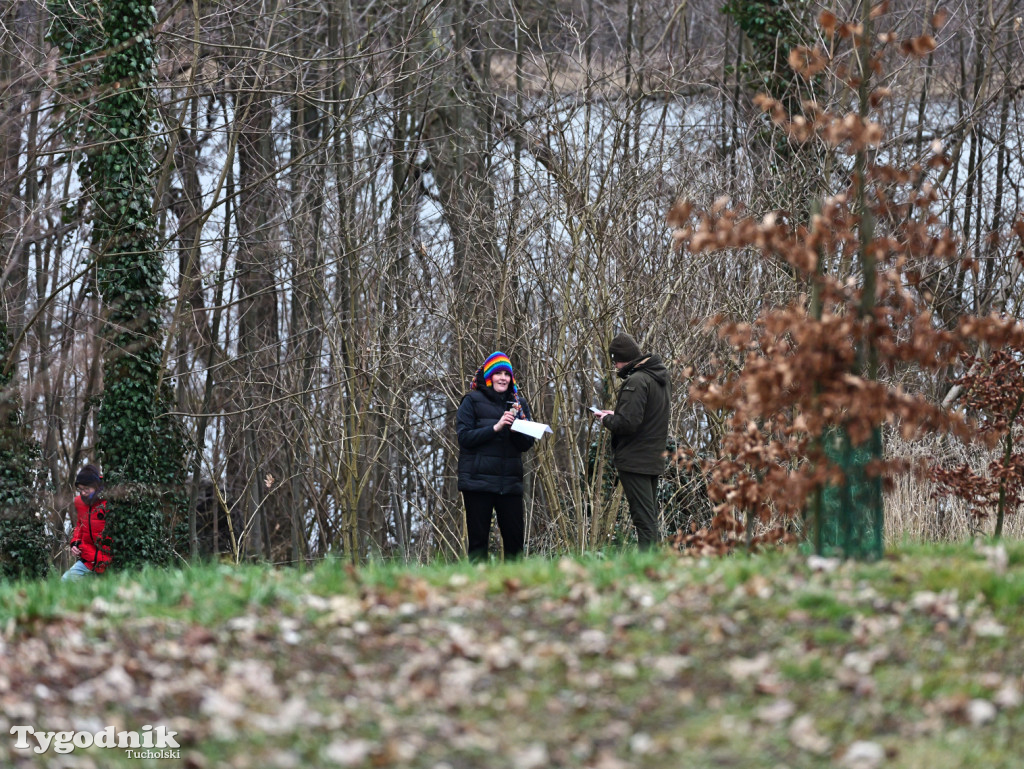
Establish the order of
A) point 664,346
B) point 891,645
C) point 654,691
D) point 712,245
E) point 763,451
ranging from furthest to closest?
point 664,346, point 763,451, point 712,245, point 891,645, point 654,691

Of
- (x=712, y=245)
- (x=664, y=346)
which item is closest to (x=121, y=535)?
(x=664, y=346)

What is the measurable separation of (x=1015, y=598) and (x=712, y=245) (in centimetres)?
240

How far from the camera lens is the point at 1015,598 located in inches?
201

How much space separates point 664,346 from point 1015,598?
7383 millimetres

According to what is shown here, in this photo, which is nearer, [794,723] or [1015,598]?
[794,723]

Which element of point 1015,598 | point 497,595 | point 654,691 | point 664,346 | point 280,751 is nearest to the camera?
point 280,751

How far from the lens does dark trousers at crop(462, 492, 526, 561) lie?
345 inches

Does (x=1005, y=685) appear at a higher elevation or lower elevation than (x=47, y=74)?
lower

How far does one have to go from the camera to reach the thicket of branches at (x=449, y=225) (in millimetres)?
12094

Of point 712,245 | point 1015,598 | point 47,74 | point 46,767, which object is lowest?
point 46,767

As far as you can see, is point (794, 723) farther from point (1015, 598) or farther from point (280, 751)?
point (280, 751)

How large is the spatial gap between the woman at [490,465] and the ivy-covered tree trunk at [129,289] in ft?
18.8

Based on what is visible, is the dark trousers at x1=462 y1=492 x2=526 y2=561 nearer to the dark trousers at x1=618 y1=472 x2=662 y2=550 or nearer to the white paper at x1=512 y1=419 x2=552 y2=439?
the white paper at x1=512 y1=419 x2=552 y2=439

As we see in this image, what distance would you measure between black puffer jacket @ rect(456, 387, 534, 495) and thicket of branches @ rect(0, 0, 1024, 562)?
6.14 feet
